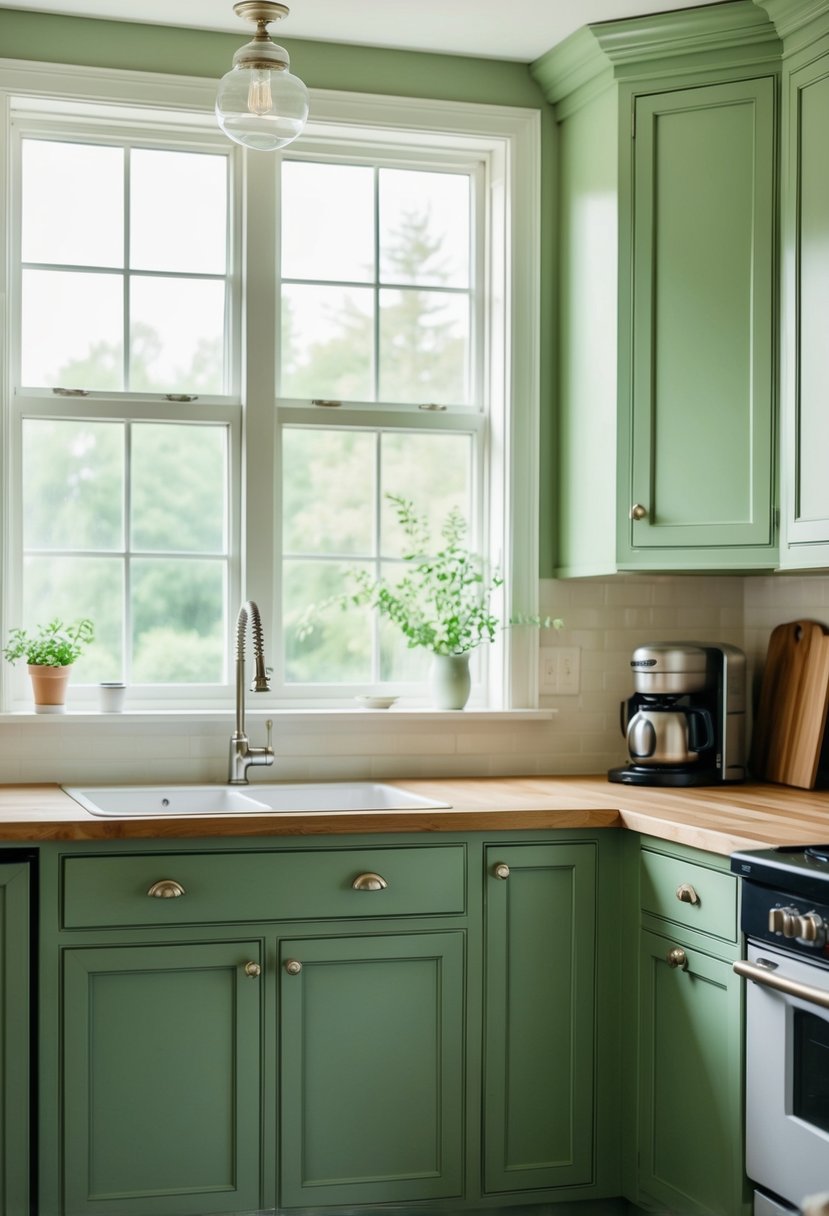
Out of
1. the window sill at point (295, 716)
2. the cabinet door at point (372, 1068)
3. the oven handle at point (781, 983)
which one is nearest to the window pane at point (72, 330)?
the window sill at point (295, 716)

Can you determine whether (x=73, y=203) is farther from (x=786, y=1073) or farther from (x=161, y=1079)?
(x=786, y=1073)

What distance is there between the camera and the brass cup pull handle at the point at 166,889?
2.62 meters

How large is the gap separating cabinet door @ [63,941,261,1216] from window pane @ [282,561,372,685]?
98cm

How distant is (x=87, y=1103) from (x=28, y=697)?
1.06 m

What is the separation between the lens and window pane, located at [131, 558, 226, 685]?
11.2 ft

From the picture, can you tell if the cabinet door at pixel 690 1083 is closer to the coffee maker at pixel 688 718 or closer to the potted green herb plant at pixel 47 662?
the coffee maker at pixel 688 718

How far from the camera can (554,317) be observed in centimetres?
356

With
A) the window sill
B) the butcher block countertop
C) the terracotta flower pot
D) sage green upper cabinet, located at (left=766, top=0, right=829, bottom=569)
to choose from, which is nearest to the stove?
the butcher block countertop

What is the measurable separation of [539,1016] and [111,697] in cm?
126

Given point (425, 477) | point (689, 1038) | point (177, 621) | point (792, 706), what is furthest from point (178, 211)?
point (689, 1038)

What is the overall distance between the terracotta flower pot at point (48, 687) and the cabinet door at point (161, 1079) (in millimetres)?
764

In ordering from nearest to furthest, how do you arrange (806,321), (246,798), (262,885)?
(262,885) → (806,321) → (246,798)

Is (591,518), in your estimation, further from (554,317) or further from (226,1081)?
(226,1081)

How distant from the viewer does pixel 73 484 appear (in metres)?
3.39
